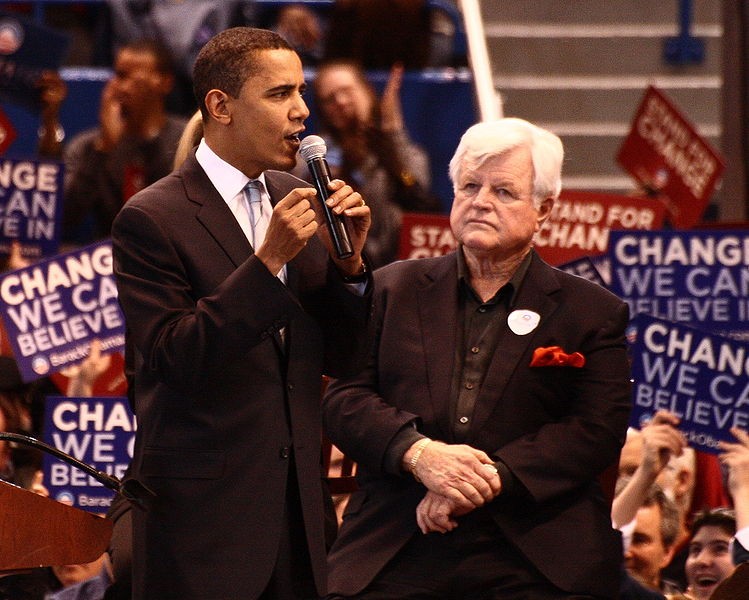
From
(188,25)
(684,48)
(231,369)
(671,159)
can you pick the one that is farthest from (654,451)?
(684,48)

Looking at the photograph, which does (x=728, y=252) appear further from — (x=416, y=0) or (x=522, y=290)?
(x=416, y=0)

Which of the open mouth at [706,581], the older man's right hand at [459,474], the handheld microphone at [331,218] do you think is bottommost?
the open mouth at [706,581]

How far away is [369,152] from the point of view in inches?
277

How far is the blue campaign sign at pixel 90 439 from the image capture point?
4.62 meters

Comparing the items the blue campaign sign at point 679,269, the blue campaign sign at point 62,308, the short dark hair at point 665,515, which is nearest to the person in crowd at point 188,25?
the blue campaign sign at point 62,308

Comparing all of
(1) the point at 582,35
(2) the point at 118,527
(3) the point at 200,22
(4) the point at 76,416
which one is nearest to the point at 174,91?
(3) the point at 200,22

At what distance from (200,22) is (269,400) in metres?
5.41

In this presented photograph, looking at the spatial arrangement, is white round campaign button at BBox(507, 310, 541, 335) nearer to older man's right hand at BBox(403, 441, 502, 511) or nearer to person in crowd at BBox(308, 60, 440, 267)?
older man's right hand at BBox(403, 441, 502, 511)

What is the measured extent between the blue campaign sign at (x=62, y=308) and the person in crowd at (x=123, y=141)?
1.99m

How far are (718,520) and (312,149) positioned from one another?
2025mm

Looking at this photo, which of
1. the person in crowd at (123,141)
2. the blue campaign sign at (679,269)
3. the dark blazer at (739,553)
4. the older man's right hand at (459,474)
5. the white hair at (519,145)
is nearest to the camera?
the older man's right hand at (459,474)

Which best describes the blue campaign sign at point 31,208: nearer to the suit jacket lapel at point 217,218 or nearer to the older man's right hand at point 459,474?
the older man's right hand at point 459,474

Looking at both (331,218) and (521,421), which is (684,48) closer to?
(521,421)

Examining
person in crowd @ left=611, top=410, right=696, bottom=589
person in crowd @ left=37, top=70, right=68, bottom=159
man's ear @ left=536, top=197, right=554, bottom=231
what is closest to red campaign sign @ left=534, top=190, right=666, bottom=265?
person in crowd @ left=611, top=410, right=696, bottom=589
